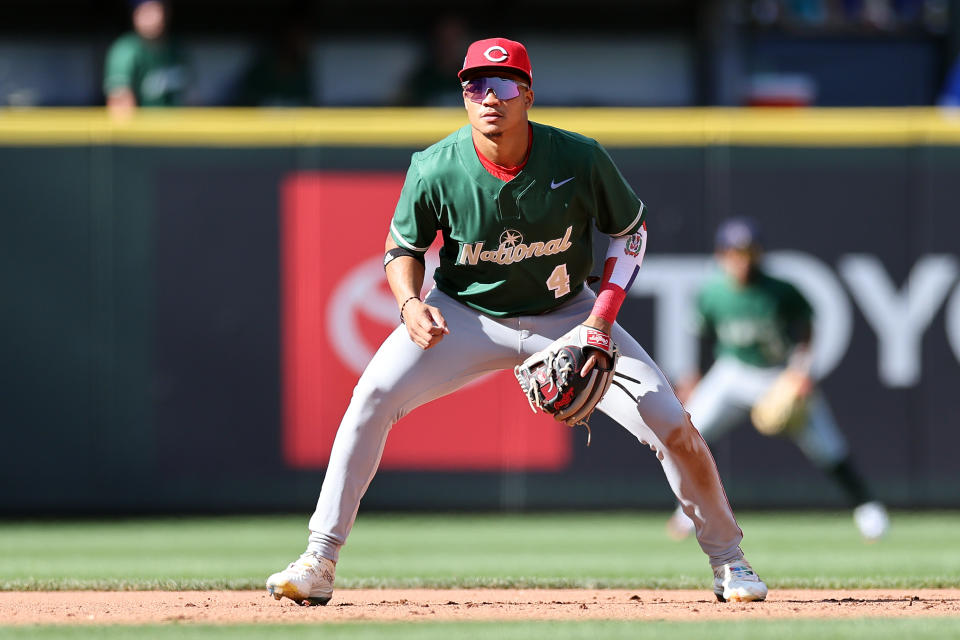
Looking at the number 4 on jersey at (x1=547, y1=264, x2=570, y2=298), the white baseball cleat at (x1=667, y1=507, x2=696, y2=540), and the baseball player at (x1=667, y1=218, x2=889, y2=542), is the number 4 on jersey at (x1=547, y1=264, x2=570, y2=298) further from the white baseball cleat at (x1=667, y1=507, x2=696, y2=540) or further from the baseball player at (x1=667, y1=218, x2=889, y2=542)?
the baseball player at (x1=667, y1=218, x2=889, y2=542)

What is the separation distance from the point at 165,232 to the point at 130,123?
736mm

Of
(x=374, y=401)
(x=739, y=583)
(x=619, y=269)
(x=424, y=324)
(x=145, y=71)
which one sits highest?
(x=145, y=71)

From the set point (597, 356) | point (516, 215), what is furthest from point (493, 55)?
point (597, 356)

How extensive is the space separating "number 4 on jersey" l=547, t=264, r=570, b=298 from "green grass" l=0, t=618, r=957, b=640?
3.62 feet

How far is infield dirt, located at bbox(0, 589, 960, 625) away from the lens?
471cm

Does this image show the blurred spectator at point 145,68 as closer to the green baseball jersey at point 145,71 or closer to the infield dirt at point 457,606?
the green baseball jersey at point 145,71

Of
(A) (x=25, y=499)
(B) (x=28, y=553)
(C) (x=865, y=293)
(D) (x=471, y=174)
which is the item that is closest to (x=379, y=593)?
(D) (x=471, y=174)

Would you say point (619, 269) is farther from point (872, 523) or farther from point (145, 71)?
point (145, 71)

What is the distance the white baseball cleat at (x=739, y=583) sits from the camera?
500 centimetres

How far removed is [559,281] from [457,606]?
117cm

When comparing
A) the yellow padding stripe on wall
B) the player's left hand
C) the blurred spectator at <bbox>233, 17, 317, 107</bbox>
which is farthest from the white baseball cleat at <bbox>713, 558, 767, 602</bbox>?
the blurred spectator at <bbox>233, 17, 317, 107</bbox>

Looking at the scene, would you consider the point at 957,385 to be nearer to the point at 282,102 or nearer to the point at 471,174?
the point at 282,102

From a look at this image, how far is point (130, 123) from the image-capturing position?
380 inches

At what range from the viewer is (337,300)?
9695mm
